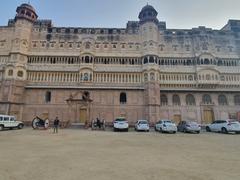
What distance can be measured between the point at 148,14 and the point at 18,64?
2721cm

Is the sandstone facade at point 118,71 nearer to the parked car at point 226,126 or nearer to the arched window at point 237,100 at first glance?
the arched window at point 237,100

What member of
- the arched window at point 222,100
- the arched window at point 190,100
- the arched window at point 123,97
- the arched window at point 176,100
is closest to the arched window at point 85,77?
the arched window at point 123,97

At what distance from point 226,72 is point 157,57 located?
542 inches

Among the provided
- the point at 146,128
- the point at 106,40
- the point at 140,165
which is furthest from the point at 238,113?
the point at 140,165

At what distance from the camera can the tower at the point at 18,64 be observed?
29484 millimetres

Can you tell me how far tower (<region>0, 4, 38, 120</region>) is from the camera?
29.5 metres

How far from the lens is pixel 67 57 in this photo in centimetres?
3369

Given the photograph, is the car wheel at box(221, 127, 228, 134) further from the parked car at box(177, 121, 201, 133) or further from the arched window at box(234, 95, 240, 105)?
the arched window at box(234, 95, 240, 105)

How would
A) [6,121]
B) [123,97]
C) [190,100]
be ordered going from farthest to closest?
[190,100]
[123,97]
[6,121]

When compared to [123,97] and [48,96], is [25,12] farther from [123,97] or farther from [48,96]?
[123,97]

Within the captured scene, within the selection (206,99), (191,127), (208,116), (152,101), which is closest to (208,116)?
(208,116)

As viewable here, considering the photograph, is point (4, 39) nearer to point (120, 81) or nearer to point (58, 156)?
point (120, 81)

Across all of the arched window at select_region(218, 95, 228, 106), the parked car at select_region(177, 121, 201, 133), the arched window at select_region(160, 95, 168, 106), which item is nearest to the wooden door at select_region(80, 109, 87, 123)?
the arched window at select_region(160, 95, 168, 106)

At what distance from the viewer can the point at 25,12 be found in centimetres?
3441
